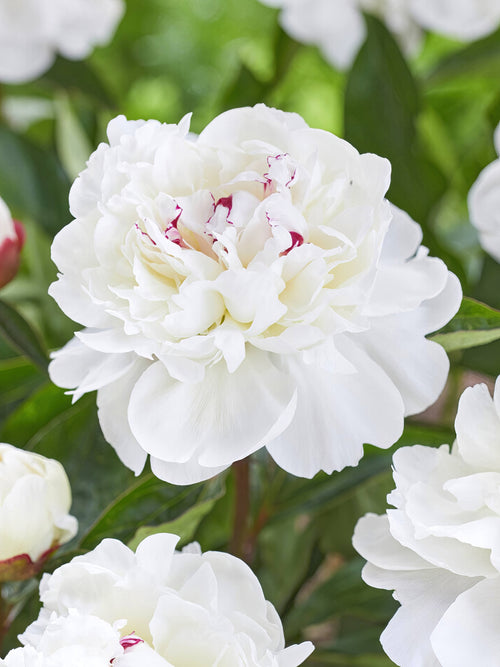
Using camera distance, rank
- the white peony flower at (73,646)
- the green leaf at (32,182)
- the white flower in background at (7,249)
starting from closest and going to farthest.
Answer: the white peony flower at (73,646) → the white flower in background at (7,249) → the green leaf at (32,182)

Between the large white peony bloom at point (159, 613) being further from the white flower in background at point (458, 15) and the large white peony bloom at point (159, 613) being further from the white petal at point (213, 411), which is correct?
the white flower in background at point (458, 15)

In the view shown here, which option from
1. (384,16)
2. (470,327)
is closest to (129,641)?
(470,327)

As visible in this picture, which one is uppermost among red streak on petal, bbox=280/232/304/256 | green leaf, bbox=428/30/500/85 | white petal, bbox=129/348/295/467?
red streak on petal, bbox=280/232/304/256

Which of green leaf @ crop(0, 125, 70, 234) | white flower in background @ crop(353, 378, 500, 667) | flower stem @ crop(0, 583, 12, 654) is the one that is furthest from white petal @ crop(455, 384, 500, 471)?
green leaf @ crop(0, 125, 70, 234)

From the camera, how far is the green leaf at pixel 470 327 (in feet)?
0.78

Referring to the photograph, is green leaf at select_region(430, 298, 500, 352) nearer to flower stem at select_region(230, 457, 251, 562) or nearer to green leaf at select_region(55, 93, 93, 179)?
flower stem at select_region(230, 457, 251, 562)

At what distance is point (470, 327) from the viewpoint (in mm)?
239

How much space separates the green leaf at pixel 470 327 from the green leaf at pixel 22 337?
0.40 feet

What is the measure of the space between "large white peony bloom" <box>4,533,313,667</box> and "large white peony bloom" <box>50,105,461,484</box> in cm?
2

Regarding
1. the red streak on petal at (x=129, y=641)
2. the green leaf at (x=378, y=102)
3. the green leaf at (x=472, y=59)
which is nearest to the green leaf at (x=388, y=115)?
the green leaf at (x=378, y=102)

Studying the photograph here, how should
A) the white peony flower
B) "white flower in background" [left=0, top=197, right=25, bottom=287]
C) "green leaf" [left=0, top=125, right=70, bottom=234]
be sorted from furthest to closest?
"green leaf" [left=0, top=125, right=70, bottom=234], "white flower in background" [left=0, top=197, right=25, bottom=287], the white peony flower

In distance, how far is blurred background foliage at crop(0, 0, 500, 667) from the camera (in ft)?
0.93

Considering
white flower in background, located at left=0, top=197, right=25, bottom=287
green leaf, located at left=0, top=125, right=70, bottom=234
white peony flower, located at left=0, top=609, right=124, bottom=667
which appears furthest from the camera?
green leaf, located at left=0, top=125, right=70, bottom=234

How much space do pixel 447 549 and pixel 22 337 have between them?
0.49ft
